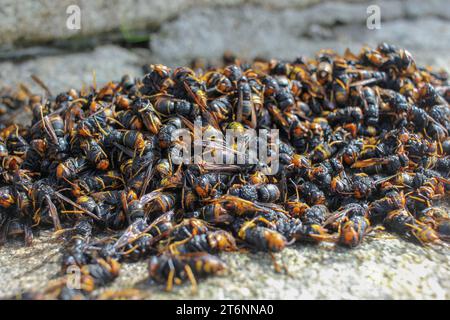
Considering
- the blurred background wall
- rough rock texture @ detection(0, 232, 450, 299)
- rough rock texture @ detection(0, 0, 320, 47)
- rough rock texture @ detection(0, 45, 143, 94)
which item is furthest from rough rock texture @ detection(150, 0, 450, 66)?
rough rock texture @ detection(0, 232, 450, 299)

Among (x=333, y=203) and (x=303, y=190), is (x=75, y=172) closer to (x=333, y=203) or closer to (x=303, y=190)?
(x=303, y=190)

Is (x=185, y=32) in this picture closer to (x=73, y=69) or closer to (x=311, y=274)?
(x=73, y=69)

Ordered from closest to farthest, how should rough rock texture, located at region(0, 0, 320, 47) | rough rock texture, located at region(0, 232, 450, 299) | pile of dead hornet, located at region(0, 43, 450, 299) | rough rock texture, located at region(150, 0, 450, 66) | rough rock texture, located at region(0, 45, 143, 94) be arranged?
1. rough rock texture, located at region(0, 232, 450, 299)
2. pile of dead hornet, located at region(0, 43, 450, 299)
3. rough rock texture, located at region(0, 0, 320, 47)
4. rough rock texture, located at region(0, 45, 143, 94)
5. rough rock texture, located at region(150, 0, 450, 66)

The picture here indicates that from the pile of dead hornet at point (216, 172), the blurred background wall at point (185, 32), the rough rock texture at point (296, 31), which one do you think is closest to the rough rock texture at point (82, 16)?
the blurred background wall at point (185, 32)

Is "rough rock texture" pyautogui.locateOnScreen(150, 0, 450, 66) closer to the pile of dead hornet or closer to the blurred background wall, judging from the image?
the blurred background wall

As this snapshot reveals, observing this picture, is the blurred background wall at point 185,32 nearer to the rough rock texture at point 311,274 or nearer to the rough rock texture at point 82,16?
the rough rock texture at point 82,16
